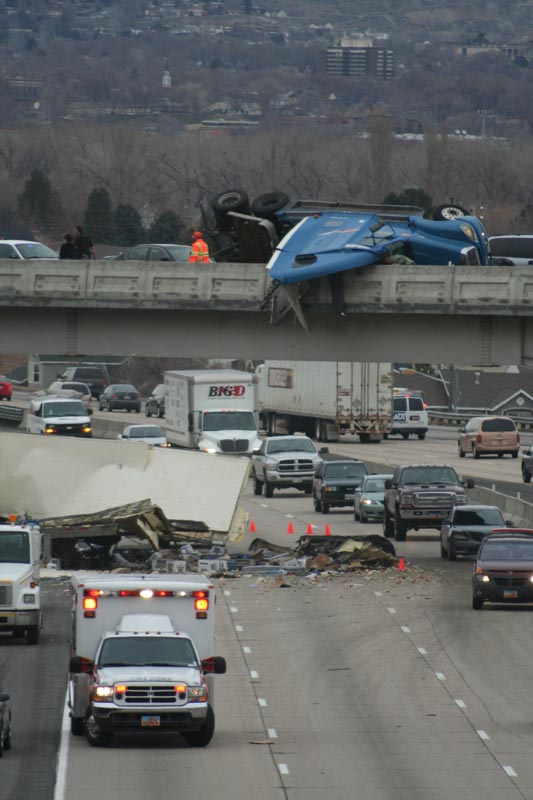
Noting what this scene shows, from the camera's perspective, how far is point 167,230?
16625 centimetres

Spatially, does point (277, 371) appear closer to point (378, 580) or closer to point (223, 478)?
point (223, 478)

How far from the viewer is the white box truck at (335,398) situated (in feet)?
255

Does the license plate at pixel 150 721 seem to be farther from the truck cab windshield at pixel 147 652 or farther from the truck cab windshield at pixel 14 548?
the truck cab windshield at pixel 14 548

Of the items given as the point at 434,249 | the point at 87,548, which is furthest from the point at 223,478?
the point at 434,249

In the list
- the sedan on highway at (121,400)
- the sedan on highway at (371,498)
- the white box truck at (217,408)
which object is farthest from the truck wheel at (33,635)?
the sedan on highway at (121,400)

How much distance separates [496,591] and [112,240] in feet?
477

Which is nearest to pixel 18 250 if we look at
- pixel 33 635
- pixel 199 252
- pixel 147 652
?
pixel 199 252

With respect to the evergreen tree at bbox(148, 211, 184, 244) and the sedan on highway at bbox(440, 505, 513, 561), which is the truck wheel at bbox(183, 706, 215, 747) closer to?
the sedan on highway at bbox(440, 505, 513, 561)

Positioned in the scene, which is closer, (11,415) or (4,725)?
(4,725)

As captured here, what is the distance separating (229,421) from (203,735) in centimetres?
4279

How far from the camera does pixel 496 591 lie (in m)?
32.8

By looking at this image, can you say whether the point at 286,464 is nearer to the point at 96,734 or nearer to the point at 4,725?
the point at 96,734

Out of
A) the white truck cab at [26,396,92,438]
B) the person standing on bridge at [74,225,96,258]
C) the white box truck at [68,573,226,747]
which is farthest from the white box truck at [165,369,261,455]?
the white box truck at [68,573,226,747]

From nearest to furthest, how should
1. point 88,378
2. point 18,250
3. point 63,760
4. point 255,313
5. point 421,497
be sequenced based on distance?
point 63,760, point 255,313, point 421,497, point 18,250, point 88,378
